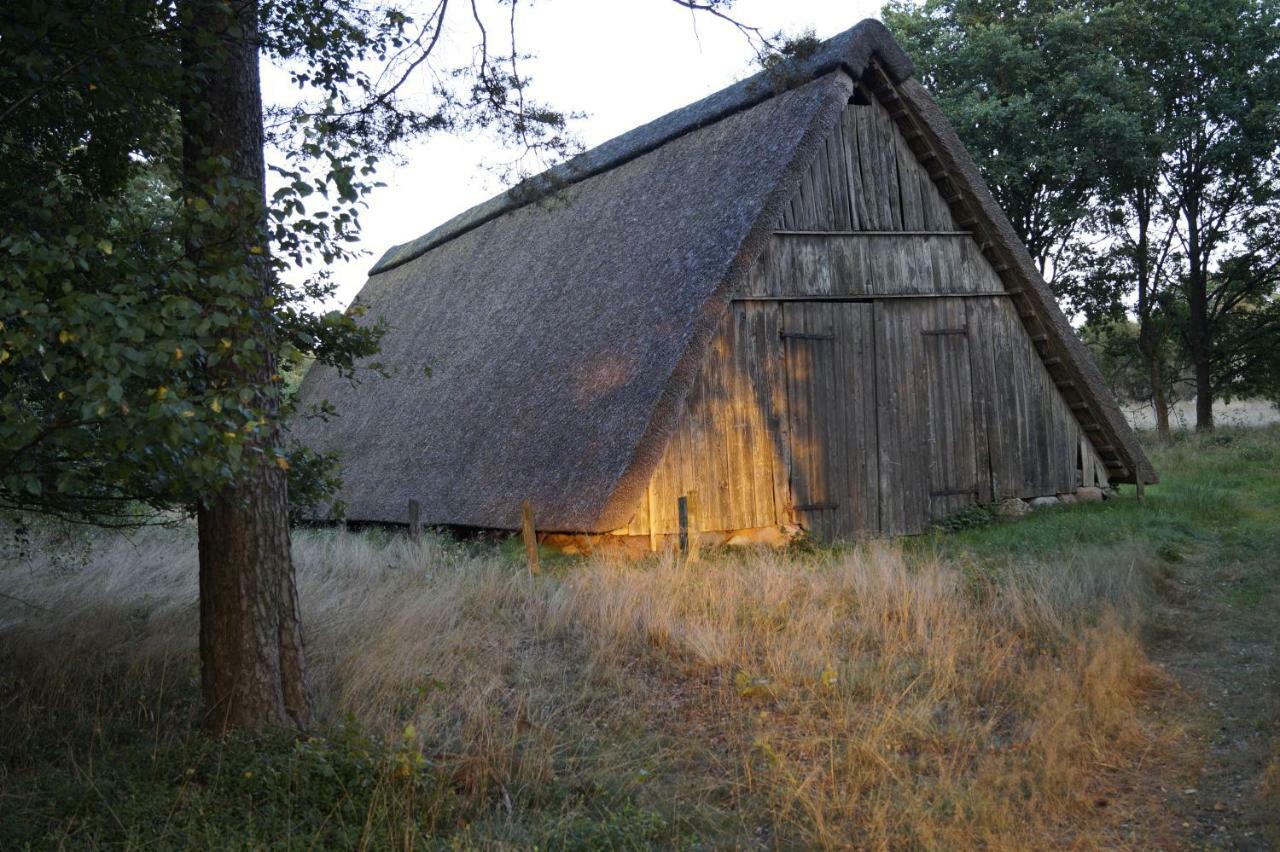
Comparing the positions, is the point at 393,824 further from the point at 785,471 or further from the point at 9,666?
the point at 785,471

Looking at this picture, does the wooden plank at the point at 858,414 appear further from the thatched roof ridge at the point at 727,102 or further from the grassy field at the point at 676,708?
the grassy field at the point at 676,708

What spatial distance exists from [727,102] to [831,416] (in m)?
4.54

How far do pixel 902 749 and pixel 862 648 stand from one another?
4.81ft

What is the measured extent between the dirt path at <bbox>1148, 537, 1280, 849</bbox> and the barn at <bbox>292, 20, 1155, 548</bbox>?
11.6 ft

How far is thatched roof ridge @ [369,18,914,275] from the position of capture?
8.14 m

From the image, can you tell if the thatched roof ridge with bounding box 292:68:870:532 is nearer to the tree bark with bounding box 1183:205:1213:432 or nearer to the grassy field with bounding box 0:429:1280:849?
the grassy field with bounding box 0:429:1280:849

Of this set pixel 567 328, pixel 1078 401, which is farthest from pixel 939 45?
pixel 567 328

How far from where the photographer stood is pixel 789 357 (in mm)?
12359

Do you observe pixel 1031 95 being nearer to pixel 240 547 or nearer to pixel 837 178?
pixel 837 178

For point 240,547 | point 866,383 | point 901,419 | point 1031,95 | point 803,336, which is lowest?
point 240,547

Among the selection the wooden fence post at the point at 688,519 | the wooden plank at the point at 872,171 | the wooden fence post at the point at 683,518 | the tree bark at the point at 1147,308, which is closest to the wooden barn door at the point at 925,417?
the wooden plank at the point at 872,171

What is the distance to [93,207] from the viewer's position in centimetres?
541

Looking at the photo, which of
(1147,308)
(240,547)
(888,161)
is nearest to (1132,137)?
(1147,308)

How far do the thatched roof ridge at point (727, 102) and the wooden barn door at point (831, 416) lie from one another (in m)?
2.71
